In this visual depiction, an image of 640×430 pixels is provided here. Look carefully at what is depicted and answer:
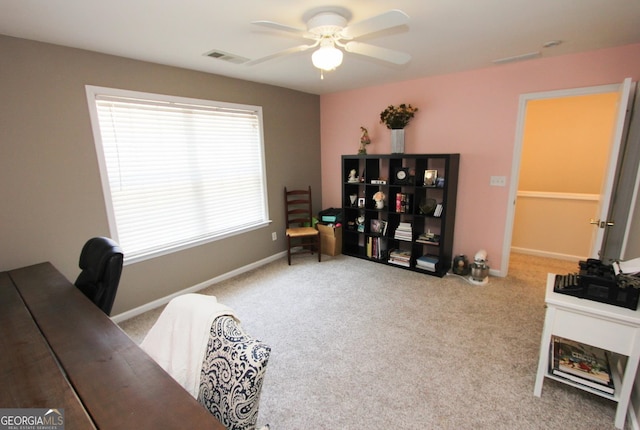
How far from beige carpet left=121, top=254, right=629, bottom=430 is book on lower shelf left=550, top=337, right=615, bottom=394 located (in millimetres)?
186

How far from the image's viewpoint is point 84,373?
1.03m

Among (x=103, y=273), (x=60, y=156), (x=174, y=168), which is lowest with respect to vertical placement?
(x=103, y=273)

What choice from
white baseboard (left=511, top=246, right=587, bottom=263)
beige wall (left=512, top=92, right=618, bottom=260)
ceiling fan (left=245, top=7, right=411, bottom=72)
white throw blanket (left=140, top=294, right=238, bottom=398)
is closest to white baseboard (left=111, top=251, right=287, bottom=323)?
white throw blanket (left=140, top=294, right=238, bottom=398)

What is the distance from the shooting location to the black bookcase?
3502 mm

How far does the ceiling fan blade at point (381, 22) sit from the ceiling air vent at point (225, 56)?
1.37 metres

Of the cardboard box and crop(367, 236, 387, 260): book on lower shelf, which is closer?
crop(367, 236, 387, 260): book on lower shelf

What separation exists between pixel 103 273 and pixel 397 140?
3.32 meters

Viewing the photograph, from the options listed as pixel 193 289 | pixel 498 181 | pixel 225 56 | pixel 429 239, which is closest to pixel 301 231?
pixel 193 289

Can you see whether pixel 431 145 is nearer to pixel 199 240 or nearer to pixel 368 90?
pixel 368 90

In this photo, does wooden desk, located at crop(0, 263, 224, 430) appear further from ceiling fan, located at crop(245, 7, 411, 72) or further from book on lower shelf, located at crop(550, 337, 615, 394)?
book on lower shelf, located at crop(550, 337, 615, 394)

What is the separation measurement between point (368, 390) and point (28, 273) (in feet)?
8.07

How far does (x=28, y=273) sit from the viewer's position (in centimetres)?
199

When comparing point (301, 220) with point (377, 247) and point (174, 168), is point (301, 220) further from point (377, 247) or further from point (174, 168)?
point (174, 168)

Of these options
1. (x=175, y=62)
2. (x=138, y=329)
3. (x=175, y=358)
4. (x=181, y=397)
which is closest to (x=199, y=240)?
(x=138, y=329)
